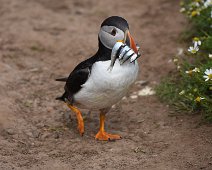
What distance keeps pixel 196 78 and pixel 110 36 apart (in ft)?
4.05

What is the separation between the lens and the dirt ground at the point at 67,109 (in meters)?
5.44

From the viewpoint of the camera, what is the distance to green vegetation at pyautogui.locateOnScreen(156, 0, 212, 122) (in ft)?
19.4

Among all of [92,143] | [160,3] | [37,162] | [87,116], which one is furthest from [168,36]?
[37,162]

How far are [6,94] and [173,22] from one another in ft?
11.7

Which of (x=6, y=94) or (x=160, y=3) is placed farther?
(x=160, y=3)

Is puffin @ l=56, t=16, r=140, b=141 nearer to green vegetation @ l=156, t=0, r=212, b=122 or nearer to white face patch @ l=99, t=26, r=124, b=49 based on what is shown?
white face patch @ l=99, t=26, r=124, b=49

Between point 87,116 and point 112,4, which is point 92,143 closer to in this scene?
point 87,116

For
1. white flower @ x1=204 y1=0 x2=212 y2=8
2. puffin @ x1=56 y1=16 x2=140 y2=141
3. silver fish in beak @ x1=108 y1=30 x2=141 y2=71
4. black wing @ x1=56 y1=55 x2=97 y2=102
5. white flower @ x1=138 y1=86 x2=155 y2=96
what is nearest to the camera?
silver fish in beak @ x1=108 y1=30 x2=141 y2=71

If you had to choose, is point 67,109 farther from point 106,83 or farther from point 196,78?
point 196,78

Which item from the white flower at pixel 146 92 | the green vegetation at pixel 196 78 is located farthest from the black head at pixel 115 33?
the white flower at pixel 146 92

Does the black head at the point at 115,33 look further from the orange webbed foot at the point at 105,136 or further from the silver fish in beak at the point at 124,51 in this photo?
the orange webbed foot at the point at 105,136

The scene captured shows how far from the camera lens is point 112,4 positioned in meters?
9.88

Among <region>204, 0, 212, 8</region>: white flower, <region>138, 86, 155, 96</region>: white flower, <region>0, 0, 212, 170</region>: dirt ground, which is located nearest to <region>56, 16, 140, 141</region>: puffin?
<region>0, 0, 212, 170</region>: dirt ground

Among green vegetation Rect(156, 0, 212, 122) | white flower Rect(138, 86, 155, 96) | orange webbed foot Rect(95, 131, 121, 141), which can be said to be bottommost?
white flower Rect(138, 86, 155, 96)
